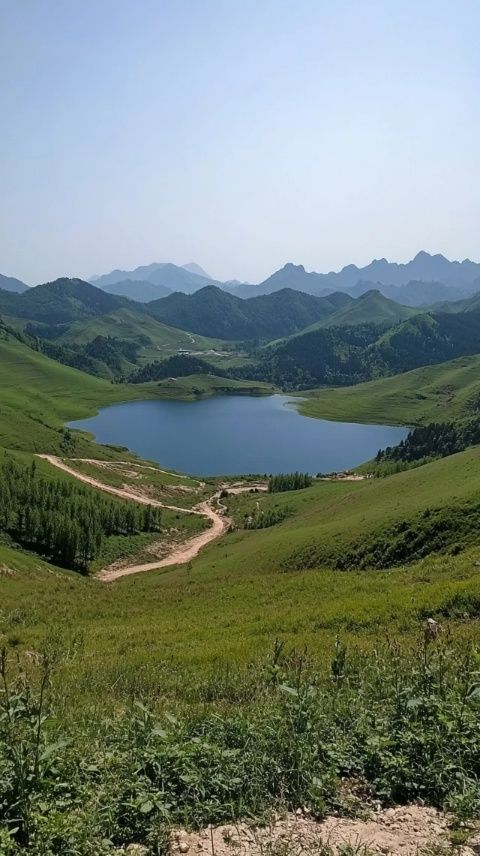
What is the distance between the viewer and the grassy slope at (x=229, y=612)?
1545 cm

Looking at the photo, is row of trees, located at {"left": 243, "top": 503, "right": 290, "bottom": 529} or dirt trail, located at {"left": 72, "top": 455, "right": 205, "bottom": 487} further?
dirt trail, located at {"left": 72, "top": 455, "right": 205, "bottom": 487}

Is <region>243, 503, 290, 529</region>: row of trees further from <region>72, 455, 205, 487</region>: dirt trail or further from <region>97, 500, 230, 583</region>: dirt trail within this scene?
<region>72, 455, 205, 487</region>: dirt trail

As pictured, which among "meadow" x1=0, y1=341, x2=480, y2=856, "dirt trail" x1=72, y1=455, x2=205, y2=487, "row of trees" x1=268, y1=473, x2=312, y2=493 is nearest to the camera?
"meadow" x1=0, y1=341, x2=480, y2=856

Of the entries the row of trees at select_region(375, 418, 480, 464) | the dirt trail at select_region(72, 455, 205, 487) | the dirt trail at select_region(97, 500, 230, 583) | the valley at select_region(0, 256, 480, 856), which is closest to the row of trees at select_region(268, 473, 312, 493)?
the dirt trail at select_region(72, 455, 205, 487)

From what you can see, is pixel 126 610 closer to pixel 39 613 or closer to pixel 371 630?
pixel 39 613

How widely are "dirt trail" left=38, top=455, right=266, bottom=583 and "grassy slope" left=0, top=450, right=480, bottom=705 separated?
1141 inches

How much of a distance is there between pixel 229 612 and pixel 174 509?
88.4 metres

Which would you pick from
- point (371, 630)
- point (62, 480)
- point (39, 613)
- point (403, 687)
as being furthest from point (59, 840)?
point (62, 480)

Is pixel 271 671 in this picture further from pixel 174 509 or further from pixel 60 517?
pixel 174 509

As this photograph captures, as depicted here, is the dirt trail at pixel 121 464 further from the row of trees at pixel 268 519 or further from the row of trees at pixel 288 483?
the row of trees at pixel 268 519

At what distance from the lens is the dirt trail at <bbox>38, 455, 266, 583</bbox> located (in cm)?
7250

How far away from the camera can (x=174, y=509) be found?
370 ft

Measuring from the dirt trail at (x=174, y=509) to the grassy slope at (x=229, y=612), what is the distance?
Answer: 2898cm

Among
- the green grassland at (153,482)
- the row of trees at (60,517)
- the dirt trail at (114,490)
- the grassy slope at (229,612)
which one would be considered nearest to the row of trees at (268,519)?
the row of trees at (60,517)
